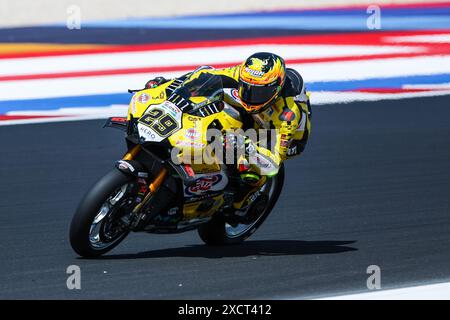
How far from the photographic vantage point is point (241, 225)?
813 centimetres

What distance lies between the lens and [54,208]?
357 inches

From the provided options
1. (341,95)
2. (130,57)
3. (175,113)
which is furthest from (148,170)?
(130,57)

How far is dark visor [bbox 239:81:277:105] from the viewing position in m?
7.26

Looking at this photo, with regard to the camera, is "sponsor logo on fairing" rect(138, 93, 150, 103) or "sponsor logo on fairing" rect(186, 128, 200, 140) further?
"sponsor logo on fairing" rect(138, 93, 150, 103)

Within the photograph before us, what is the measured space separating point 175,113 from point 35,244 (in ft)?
4.70

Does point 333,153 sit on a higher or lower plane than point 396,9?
lower

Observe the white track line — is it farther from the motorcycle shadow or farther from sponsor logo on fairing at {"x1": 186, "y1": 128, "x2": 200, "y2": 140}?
sponsor logo on fairing at {"x1": 186, "y1": 128, "x2": 200, "y2": 140}

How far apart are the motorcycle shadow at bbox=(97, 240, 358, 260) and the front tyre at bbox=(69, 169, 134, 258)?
14 centimetres

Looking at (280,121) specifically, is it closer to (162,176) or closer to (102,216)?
(162,176)

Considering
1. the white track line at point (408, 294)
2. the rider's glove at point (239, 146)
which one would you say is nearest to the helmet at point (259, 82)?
the rider's glove at point (239, 146)

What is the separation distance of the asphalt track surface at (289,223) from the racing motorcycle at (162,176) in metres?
0.24

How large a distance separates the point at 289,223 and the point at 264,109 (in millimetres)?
1495

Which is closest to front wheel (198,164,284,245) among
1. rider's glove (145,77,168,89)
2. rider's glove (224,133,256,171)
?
rider's glove (224,133,256,171)

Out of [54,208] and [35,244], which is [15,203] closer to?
[54,208]
